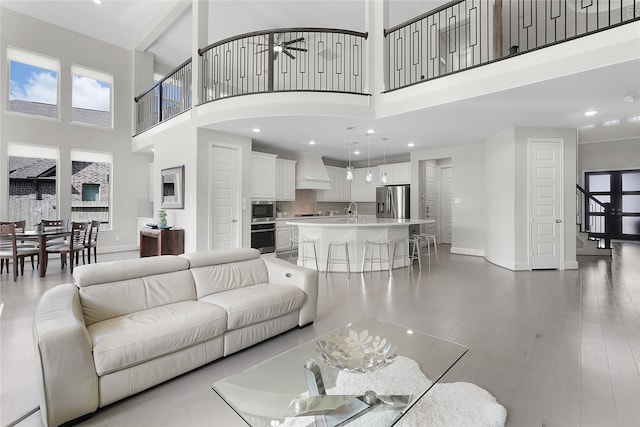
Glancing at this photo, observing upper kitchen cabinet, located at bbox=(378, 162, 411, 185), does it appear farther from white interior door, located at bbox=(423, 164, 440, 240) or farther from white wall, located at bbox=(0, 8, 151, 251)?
white wall, located at bbox=(0, 8, 151, 251)

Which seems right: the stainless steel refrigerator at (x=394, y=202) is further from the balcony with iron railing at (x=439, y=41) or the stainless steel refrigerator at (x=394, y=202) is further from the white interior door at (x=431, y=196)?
the balcony with iron railing at (x=439, y=41)

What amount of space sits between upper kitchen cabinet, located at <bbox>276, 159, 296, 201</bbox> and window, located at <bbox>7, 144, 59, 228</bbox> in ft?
16.2

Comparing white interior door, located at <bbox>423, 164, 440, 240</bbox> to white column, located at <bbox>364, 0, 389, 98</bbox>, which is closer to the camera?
white column, located at <bbox>364, 0, 389, 98</bbox>

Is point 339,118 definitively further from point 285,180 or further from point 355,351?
point 355,351

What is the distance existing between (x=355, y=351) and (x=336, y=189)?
26.7 ft

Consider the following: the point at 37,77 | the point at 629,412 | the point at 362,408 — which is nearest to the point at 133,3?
the point at 37,77

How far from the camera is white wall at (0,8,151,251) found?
6164 millimetres

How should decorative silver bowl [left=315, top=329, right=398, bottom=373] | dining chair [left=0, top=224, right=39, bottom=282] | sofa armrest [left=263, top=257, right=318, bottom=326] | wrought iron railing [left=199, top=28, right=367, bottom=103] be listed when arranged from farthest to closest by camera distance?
wrought iron railing [left=199, top=28, right=367, bottom=103]
dining chair [left=0, top=224, right=39, bottom=282]
sofa armrest [left=263, top=257, right=318, bottom=326]
decorative silver bowl [left=315, top=329, right=398, bottom=373]

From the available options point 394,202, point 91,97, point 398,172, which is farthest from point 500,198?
point 91,97

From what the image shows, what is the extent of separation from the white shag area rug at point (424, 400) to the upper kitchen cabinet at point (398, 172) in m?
7.20

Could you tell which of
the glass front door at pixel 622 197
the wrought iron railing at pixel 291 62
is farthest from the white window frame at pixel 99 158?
the glass front door at pixel 622 197

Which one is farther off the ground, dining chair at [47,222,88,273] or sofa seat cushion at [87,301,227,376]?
dining chair at [47,222,88,273]

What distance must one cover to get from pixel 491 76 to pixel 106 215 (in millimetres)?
8611

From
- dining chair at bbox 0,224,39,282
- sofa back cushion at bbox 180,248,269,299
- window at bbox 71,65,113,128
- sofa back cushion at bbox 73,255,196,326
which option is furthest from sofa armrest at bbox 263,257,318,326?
window at bbox 71,65,113,128
